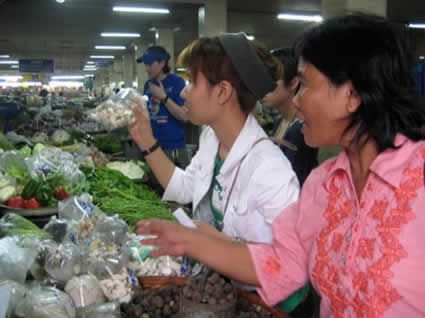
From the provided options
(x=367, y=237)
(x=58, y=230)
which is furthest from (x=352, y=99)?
(x=58, y=230)

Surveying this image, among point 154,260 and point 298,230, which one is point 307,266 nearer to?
point 298,230

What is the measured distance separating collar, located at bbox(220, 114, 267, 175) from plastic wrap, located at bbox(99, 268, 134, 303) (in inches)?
24.0

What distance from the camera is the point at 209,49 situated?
5.98 feet

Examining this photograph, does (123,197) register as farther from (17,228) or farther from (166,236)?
(166,236)

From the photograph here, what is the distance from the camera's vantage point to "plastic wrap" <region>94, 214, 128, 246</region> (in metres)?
2.20

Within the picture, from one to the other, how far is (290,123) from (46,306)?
2215mm

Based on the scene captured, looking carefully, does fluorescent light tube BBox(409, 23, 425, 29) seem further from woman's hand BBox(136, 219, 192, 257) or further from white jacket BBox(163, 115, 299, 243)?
woman's hand BBox(136, 219, 192, 257)

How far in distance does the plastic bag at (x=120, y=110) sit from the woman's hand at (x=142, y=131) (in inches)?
1.2

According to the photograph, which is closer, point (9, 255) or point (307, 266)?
point (307, 266)

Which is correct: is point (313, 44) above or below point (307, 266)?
above

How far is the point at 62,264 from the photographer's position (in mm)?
1775

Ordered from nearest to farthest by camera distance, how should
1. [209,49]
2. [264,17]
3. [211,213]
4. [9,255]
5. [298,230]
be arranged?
1. [298,230]
2. [9,255]
3. [209,49]
4. [211,213]
5. [264,17]

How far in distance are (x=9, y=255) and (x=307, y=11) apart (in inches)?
481

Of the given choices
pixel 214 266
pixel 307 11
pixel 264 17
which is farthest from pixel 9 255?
pixel 264 17
